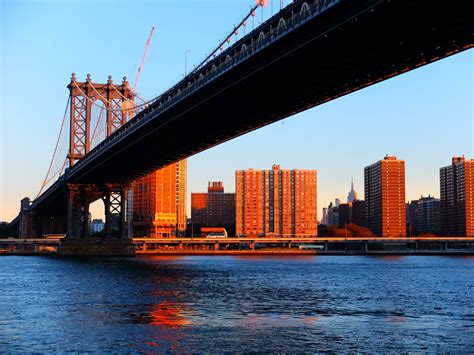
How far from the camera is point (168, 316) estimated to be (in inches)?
1099

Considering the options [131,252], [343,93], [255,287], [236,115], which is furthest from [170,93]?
[131,252]

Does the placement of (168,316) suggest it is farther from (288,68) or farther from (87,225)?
(87,225)

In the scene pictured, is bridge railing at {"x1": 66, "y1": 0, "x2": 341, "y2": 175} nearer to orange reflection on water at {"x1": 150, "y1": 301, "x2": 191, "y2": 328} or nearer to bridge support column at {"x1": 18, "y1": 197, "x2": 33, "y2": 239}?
orange reflection on water at {"x1": 150, "y1": 301, "x2": 191, "y2": 328}

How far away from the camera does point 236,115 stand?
57906 millimetres

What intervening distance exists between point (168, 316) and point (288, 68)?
21.0 meters

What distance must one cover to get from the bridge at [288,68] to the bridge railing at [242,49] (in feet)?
0.20

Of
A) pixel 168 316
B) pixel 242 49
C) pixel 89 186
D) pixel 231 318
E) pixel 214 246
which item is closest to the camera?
pixel 231 318

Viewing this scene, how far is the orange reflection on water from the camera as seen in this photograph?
25.7 m

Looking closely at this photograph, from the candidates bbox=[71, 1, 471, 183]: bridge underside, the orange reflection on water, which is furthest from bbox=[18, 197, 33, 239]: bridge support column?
the orange reflection on water

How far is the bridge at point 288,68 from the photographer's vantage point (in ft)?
115

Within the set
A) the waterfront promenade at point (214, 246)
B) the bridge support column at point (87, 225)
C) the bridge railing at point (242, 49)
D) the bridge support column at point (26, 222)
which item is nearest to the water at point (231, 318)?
the bridge railing at point (242, 49)

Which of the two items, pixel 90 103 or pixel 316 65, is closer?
pixel 316 65

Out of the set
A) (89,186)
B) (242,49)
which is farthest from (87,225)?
(242,49)

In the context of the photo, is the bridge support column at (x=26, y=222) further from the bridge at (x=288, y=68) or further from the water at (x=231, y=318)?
the water at (x=231, y=318)
